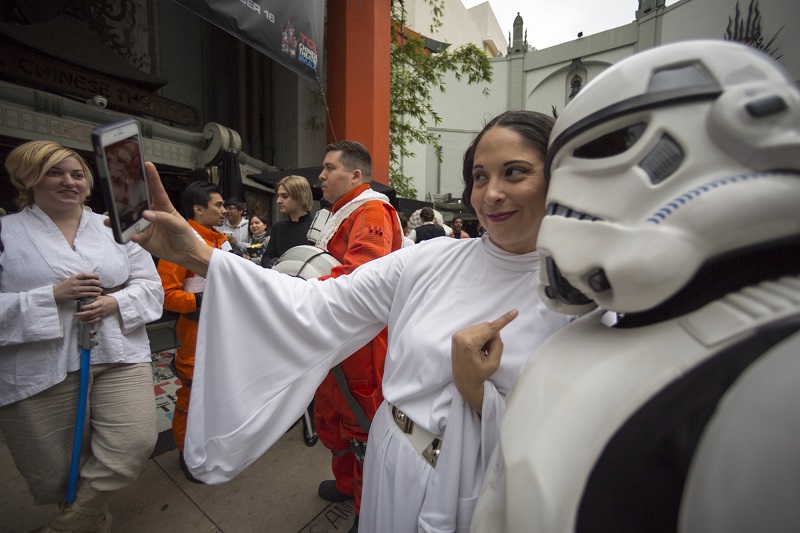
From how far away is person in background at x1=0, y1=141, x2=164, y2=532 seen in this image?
1.67 m

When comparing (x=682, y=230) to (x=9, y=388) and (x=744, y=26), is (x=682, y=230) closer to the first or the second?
(x=9, y=388)

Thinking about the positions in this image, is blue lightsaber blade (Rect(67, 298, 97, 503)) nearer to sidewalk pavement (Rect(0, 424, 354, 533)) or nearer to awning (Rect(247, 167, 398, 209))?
sidewalk pavement (Rect(0, 424, 354, 533))

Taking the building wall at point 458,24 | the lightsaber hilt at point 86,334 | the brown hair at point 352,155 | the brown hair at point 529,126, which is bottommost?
the lightsaber hilt at point 86,334

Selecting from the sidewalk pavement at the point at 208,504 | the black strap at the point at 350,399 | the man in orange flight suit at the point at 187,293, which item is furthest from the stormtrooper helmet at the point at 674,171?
the sidewalk pavement at the point at 208,504

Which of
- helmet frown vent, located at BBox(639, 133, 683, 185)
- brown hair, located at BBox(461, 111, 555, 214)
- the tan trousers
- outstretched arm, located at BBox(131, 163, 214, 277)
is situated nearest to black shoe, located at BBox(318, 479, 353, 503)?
the tan trousers

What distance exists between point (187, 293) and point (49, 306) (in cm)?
75

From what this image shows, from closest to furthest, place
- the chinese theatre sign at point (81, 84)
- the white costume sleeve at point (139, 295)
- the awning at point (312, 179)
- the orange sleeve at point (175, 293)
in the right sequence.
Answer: the white costume sleeve at point (139, 295), the orange sleeve at point (175, 293), the chinese theatre sign at point (81, 84), the awning at point (312, 179)

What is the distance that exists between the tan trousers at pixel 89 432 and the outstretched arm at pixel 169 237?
107 centimetres

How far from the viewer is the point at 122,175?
1012mm

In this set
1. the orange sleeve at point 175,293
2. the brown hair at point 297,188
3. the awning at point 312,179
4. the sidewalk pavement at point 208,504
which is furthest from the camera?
the awning at point 312,179

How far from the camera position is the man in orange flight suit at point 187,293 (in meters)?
2.37

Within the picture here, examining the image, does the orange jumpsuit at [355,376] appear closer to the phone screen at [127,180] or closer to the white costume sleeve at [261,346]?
the white costume sleeve at [261,346]

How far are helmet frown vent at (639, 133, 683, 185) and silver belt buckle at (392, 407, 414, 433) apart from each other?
2.86 feet

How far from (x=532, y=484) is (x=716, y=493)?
0.20 m
